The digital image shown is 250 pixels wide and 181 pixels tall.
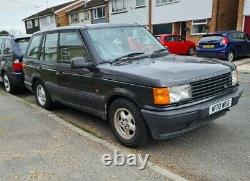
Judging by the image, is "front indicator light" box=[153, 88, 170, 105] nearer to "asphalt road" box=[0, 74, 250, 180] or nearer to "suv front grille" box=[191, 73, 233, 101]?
"suv front grille" box=[191, 73, 233, 101]

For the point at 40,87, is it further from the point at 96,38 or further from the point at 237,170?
the point at 237,170

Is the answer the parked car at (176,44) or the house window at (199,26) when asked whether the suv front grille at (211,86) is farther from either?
the house window at (199,26)

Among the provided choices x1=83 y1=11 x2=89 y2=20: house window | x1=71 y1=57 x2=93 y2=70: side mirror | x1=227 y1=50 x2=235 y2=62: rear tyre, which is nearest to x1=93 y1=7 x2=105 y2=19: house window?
x1=83 y1=11 x2=89 y2=20: house window

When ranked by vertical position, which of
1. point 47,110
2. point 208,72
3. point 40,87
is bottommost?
point 47,110

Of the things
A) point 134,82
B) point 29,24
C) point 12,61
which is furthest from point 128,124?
point 29,24

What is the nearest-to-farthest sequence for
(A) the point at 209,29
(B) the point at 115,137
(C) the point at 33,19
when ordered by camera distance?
(B) the point at 115,137 → (A) the point at 209,29 → (C) the point at 33,19

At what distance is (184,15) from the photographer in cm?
2409

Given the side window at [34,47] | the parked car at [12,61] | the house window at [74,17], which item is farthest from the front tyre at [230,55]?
the house window at [74,17]

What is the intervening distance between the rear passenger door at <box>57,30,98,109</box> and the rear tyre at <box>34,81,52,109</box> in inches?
33.7

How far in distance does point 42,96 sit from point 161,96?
153 inches

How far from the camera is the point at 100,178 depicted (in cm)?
358

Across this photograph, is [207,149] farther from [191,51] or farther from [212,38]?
[191,51]

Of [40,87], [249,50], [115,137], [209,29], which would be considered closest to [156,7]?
[209,29]

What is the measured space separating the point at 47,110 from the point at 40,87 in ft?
1.88
